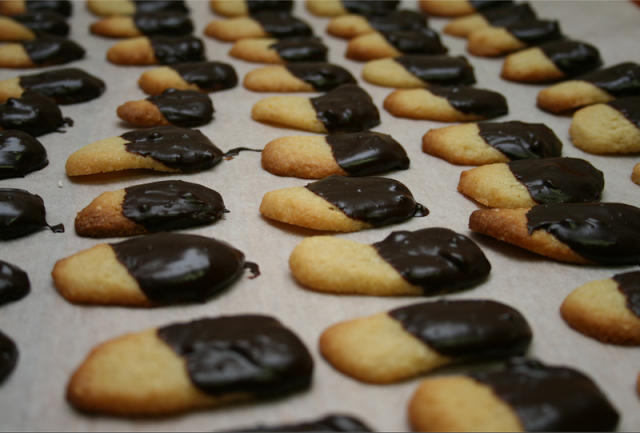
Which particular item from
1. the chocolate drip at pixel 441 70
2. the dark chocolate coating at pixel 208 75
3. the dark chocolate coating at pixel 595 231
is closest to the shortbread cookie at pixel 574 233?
the dark chocolate coating at pixel 595 231

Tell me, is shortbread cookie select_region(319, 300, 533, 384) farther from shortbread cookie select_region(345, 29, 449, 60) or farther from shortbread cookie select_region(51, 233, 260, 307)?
shortbread cookie select_region(345, 29, 449, 60)

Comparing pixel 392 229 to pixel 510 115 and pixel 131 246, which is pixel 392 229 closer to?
pixel 131 246

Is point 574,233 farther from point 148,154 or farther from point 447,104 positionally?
point 148,154

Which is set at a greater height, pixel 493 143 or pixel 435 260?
pixel 493 143

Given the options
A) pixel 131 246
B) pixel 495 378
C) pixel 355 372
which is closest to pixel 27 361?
pixel 131 246

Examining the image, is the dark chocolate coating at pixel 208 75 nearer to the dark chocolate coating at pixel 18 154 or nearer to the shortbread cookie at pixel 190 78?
the shortbread cookie at pixel 190 78

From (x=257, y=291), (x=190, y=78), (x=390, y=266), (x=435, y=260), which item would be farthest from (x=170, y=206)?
(x=190, y=78)

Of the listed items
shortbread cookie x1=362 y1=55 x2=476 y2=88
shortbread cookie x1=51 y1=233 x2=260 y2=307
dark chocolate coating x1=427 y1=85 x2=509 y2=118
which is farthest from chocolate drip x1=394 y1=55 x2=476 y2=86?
shortbread cookie x1=51 y1=233 x2=260 y2=307
